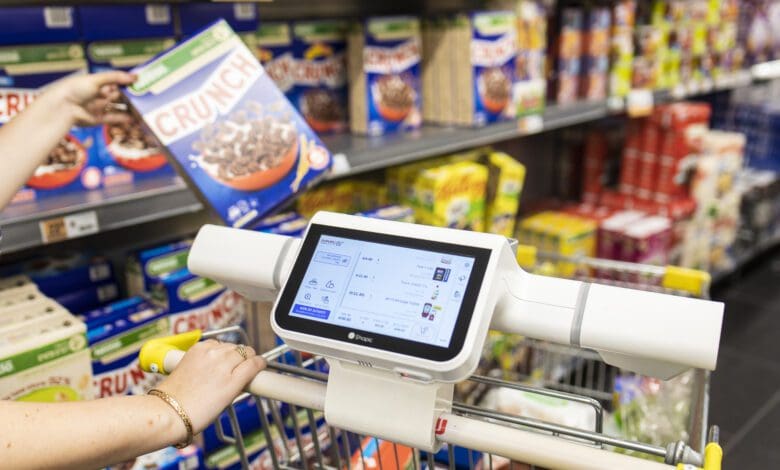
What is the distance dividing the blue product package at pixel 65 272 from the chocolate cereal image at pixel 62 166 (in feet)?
0.76

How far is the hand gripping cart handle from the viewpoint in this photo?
78 centimetres

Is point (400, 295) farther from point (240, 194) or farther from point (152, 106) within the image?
point (152, 106)

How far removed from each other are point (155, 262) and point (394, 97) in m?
0.93

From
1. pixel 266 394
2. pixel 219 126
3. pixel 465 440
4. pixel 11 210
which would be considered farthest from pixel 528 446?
pixel 11 210

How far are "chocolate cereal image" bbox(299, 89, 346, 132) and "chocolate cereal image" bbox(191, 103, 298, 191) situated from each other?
2.09ft

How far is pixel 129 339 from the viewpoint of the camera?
147 centimetres

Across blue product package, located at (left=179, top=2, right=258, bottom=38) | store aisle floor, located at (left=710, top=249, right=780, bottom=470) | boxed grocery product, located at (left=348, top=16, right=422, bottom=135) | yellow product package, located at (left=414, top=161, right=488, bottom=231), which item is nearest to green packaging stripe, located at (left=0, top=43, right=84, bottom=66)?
blue product package, located at (left=179, top=2, right=258, bottom=38)

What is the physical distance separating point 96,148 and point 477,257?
104cm

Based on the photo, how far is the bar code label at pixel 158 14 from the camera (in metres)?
1.54

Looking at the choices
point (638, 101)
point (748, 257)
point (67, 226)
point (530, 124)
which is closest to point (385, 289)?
point (67, 226)

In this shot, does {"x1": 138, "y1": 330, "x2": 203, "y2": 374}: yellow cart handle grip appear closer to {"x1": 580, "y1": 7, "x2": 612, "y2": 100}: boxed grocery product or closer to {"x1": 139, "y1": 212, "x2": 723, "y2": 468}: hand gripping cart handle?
{"x1": 139, "y1": 212, "x2": 723, "y2": 468}: hand gripping cart handle

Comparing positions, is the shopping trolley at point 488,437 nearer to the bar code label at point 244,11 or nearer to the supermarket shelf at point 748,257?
the bar code label at point 244,11

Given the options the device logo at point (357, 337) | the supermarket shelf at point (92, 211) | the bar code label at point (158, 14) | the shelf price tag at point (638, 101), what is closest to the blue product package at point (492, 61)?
the shelf price tag at point (638, 101)

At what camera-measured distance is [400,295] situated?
844mm
